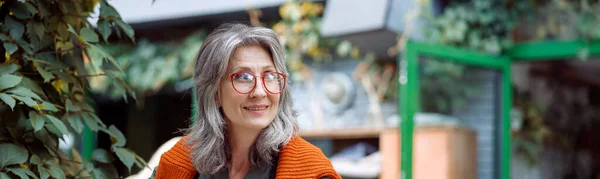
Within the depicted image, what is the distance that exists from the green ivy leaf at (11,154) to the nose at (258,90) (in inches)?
22.6

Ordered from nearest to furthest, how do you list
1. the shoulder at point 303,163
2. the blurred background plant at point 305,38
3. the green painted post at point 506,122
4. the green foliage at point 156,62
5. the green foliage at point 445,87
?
the shoulder at point 303,163 < the green foliage at point 445,87 < the green painted post at point 506,122 < the blurred background plant at point 305,38 < the green foliage at point 156,62

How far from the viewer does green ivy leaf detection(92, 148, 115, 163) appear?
179 centimetres

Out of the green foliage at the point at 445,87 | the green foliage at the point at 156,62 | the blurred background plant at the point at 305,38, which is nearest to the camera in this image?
the green foliage at the point at 445,87

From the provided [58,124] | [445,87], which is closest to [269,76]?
[58,124]

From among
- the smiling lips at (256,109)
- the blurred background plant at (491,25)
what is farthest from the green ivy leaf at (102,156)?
the blurred background plant at (491,25)

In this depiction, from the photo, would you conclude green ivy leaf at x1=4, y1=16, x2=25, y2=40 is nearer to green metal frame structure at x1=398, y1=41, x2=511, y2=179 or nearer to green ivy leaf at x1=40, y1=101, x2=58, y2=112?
green ivy leaf at x1=40, y1=101, x2=58, y2=112

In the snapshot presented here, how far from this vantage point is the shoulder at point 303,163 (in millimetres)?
1331

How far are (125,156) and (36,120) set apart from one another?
27 cm

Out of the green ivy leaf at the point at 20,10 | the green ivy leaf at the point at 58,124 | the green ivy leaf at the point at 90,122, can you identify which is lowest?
the green ivy leaf at the point at 90,122

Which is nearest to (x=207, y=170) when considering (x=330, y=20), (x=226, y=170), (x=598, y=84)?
(x=226, y=170)

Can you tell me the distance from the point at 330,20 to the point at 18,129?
3197mm

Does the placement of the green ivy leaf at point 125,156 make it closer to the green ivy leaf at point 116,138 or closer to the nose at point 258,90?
the green ivy leaf at point 116,138

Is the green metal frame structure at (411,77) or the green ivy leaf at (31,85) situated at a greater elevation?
the green ivy leaf at (31,85)

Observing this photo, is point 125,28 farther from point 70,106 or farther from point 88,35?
point 70,106
